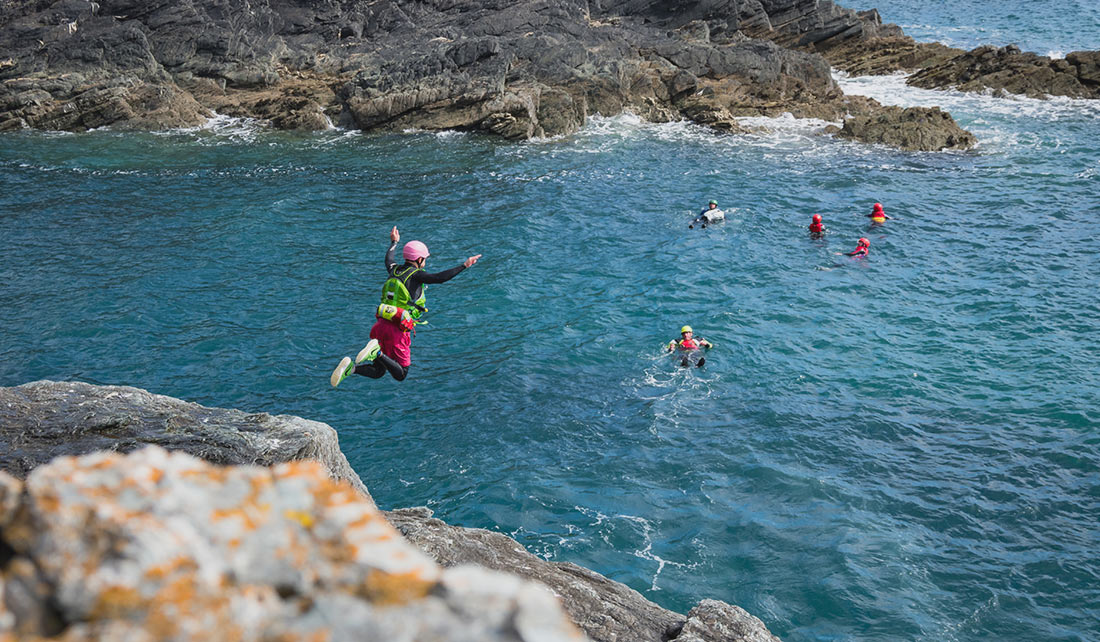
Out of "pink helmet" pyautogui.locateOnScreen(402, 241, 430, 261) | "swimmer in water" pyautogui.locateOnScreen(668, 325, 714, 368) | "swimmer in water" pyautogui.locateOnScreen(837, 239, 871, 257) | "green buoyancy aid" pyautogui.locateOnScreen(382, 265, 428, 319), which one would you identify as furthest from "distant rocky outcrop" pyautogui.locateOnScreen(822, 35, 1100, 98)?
"pink helmet" pyautogui.locateOnScreen(402, 241, 430, 261)

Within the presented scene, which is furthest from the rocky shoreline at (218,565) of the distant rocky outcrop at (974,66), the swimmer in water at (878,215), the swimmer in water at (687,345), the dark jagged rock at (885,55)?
the dark jagged rock at (885,55)

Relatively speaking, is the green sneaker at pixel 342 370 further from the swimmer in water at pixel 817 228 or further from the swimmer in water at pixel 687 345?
the swimmer in water at pixel 817 228

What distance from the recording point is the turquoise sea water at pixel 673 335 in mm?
15055

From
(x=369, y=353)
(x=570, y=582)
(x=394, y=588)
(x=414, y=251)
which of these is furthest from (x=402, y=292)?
(x=394, y=588)

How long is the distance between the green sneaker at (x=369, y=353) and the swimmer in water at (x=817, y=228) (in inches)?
795

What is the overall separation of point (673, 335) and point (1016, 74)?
3934 centimetres

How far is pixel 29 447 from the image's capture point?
368 inches

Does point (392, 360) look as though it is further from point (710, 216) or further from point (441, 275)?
point (710, 216)

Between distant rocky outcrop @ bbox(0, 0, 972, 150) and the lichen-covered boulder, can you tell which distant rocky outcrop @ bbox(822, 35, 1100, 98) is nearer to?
distant rocky outcrop @ bbox(0, 0, 972, 150)

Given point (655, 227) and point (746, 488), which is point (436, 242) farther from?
point (746, 488)

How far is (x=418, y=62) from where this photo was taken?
4928 centimetres

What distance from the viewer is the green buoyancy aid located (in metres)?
14.5

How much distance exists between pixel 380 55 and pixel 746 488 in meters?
48.1

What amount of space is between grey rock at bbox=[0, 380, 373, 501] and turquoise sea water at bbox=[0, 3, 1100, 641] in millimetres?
6157
